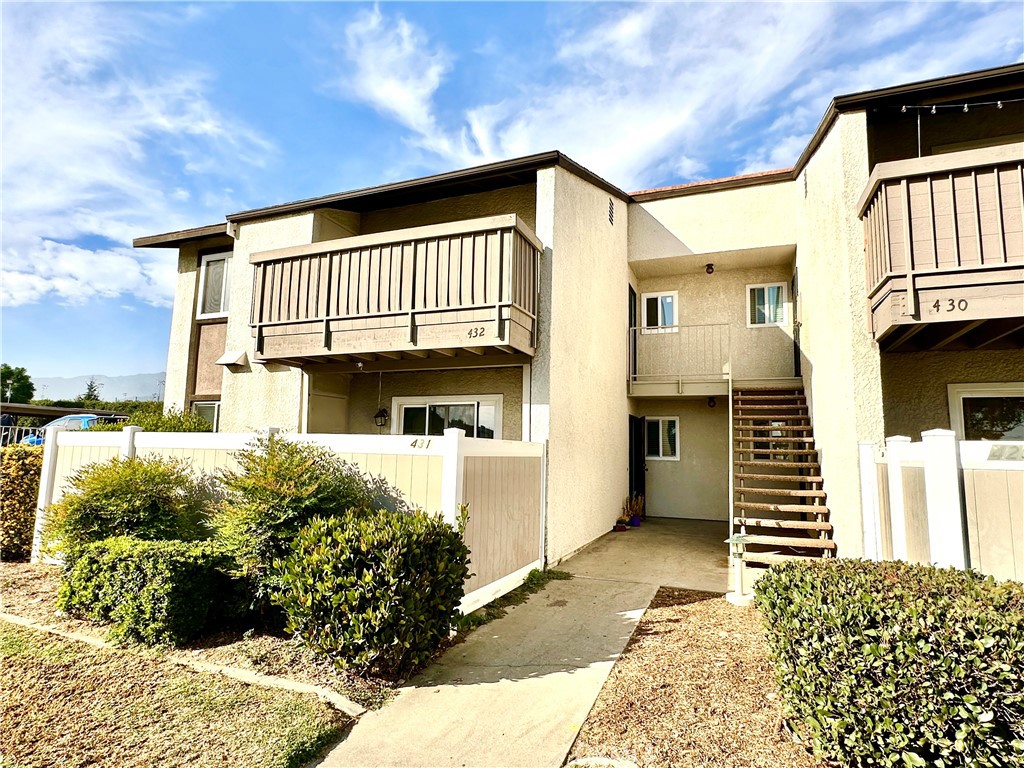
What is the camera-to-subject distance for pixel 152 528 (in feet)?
23.5

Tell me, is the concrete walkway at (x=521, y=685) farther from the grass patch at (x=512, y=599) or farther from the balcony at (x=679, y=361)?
the balcony at (x=679, y=361)

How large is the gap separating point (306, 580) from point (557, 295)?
6.03 metres

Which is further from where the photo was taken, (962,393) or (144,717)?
(962,393)

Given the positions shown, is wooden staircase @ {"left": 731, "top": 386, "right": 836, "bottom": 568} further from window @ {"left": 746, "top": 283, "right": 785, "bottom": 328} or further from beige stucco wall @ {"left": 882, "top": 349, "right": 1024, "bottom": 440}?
window @ {"left": 746, "top": 283, "right": 785, "bottom": 328}

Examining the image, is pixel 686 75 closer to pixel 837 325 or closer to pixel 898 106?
pixel 898 106

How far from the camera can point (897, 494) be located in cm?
594

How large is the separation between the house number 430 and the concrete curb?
737cm

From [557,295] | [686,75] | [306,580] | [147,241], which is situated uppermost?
[686,75]

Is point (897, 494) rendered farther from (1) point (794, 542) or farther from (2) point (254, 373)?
(2) point (254, 373)

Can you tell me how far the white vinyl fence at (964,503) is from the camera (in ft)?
15.4

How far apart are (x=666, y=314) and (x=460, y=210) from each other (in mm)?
5687

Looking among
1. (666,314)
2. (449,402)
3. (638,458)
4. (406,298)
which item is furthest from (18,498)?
(666,314)

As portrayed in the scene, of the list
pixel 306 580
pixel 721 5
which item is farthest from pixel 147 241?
pixel 721 5

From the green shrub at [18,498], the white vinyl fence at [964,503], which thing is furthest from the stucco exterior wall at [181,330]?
the white vinyl fence at [964,503]
